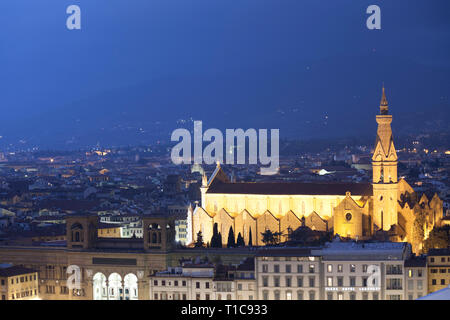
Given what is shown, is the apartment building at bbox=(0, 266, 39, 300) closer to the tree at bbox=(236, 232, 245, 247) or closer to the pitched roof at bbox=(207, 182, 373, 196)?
the tree at bbox=(236, 232, 245, 247)

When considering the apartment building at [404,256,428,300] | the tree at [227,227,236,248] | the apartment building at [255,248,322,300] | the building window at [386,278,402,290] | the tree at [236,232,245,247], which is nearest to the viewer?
the apartment building at [404,256,428,300]

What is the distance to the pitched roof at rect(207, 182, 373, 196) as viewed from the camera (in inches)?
2109

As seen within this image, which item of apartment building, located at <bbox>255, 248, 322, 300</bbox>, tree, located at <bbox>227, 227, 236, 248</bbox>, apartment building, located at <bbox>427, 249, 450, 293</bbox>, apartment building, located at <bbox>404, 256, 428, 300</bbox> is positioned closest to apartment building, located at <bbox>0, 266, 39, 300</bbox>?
tree, located at <bbox>227, 227, 236, 248</bbox>

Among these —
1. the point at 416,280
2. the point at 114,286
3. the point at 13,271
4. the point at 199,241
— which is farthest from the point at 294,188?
the point at 416,280

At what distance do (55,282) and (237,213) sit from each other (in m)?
13.1

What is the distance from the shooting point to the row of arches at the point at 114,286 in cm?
4319

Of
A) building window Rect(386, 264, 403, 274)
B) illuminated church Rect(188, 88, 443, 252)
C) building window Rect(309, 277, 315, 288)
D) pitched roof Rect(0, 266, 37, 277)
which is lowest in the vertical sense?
pitched roof Rect(0, 266, 37, 277)

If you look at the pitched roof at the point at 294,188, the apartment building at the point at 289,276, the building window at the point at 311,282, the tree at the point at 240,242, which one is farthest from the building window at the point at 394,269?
the pitched roof at the point at 294,188

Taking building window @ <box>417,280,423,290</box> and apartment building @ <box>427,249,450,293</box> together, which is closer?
building window @ <box>417,280,423,290</box>

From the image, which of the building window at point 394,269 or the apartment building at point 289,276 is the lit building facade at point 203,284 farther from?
the building window at point 394,269

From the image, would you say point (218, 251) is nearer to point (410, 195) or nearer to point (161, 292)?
point (161, 292)
